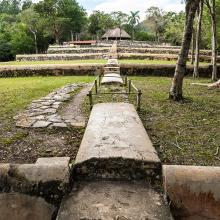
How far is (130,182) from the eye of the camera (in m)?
3.92

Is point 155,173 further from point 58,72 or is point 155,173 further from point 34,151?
point 58,72

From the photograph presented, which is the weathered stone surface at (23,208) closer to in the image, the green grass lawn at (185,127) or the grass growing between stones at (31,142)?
the grass growing between stones at (31,142)

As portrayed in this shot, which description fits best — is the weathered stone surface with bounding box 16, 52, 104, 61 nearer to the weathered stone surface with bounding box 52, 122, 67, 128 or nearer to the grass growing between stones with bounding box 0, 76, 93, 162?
the grass growing between stones with bounding box 0, 76, 93, 162

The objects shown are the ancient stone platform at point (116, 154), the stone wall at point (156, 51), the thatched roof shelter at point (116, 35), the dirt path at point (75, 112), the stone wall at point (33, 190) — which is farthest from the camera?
the thatched roof shelter at point (116, 35)

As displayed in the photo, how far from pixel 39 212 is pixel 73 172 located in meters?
0.61

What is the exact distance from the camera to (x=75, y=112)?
8.67m

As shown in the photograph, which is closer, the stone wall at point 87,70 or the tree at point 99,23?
the stone wall at point 87,70

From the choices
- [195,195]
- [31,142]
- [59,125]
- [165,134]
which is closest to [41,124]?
[59,125]

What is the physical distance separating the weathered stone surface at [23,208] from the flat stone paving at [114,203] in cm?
31

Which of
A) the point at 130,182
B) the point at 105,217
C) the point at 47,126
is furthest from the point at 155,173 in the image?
the point at 47,126

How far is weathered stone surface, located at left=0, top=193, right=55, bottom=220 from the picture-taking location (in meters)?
3.65

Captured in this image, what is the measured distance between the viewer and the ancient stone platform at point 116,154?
4055 mm

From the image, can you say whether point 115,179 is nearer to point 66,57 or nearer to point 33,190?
point 33,190

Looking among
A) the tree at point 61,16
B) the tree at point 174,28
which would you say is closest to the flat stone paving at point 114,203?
the tree at point 174,28
